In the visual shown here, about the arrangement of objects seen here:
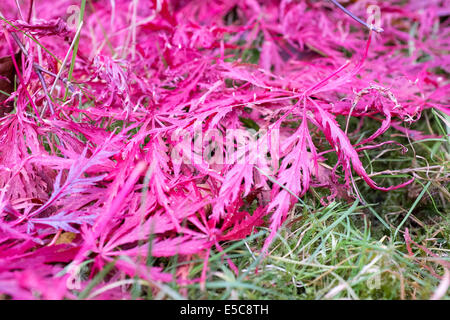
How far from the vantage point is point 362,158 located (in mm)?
1015

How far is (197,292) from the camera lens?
2.19 feet

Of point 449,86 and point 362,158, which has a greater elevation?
point 449,86

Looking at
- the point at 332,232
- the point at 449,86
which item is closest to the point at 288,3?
the point at 449,86

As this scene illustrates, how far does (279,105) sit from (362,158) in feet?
0.92

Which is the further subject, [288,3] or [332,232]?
[288,3]

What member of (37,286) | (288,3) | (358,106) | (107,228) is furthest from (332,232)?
(288,3)

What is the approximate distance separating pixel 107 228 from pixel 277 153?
371mm

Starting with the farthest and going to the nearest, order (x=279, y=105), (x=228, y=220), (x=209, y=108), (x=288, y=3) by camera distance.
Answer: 1. (x=288, y=3)
2. (x=279, y=105)
3. (x=209, y=108)
4. (x=228, y=220)
